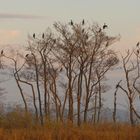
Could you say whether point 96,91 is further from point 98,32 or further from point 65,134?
point 65,134

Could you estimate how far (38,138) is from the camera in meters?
13.2

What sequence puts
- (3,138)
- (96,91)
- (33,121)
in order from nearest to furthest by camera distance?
(3,138) < (33,121) < (96,91)

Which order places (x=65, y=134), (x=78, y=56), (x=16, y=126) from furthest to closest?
(x=78, y=56) < (x=16, y=126) < (x=65, y=134)

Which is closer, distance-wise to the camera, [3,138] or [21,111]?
[3,138]

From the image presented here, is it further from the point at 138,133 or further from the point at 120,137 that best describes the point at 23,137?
the point at 138,133

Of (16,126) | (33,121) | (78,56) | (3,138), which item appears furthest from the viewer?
(78,56)

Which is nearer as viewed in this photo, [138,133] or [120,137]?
[120,137]

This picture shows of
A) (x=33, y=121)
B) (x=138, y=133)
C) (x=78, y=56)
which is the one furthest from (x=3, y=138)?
(x=78, y=56)

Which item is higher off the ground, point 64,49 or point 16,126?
point 64,49

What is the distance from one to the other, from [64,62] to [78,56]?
78.4 inches

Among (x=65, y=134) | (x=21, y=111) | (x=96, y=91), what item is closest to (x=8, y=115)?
(x=21, y=111)

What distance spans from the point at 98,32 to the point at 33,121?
76.4ft

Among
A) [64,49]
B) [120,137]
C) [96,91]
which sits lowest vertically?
[120,137]

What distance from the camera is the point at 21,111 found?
64.1 ft
